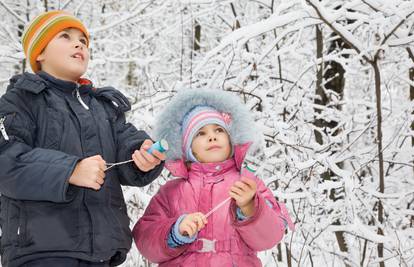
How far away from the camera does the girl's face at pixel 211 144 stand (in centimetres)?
243

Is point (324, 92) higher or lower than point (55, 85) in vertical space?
higher

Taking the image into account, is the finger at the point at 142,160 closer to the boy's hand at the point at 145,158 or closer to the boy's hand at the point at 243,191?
the boy's hand at the point at 145,158

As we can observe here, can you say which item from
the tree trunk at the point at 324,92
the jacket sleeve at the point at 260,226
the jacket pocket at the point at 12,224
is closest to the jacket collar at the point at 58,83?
the jacket pocket at the point at 12,224

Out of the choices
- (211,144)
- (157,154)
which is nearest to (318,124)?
(211,144)

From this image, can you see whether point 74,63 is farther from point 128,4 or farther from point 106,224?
point 128,4

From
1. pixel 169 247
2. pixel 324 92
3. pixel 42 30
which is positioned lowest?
pixel 169 247

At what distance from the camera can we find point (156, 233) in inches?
91.0

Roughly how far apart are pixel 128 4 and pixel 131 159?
720cm

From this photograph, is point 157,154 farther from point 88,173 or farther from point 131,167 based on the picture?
point 88,173

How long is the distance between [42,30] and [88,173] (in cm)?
81

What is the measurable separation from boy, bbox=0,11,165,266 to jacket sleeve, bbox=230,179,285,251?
456 mm

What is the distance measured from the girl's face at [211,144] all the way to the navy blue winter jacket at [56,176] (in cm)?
23

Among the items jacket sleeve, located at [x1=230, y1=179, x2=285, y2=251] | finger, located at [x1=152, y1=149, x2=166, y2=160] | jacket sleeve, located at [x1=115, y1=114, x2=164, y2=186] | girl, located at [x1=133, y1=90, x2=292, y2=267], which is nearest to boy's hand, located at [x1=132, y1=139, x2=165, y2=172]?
finger, located at [x1=152, y1=149, x2=166, y2=160]

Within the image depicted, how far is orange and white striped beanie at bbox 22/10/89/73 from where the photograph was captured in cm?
231
